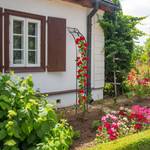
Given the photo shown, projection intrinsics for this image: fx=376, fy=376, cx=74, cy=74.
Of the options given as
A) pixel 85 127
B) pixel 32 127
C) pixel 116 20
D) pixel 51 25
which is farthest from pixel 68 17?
pixel 32 127

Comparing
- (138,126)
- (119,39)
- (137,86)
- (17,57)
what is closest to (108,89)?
(137,86)

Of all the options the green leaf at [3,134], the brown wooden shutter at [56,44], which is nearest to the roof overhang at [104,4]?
the brown wooden shutter at [56,44]

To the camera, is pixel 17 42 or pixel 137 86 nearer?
pixel 17 42

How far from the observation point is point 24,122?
4473mm

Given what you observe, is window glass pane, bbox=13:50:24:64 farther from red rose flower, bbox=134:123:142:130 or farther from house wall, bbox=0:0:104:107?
red rose flower, bbox=134:123:142:130

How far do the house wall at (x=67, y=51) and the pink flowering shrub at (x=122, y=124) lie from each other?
9.84ft

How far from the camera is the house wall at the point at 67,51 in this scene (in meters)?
9.48

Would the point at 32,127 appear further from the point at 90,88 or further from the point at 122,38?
the point at 122,38

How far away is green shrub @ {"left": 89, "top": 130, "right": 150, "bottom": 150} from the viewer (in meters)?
4.86

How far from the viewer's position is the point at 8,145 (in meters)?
4.27

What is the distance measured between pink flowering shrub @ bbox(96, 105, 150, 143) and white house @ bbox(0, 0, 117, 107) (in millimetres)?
2952

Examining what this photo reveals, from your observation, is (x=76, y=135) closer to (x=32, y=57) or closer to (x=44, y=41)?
(x=32, y=57)

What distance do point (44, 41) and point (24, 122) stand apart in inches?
217

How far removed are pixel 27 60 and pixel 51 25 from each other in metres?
1.27
